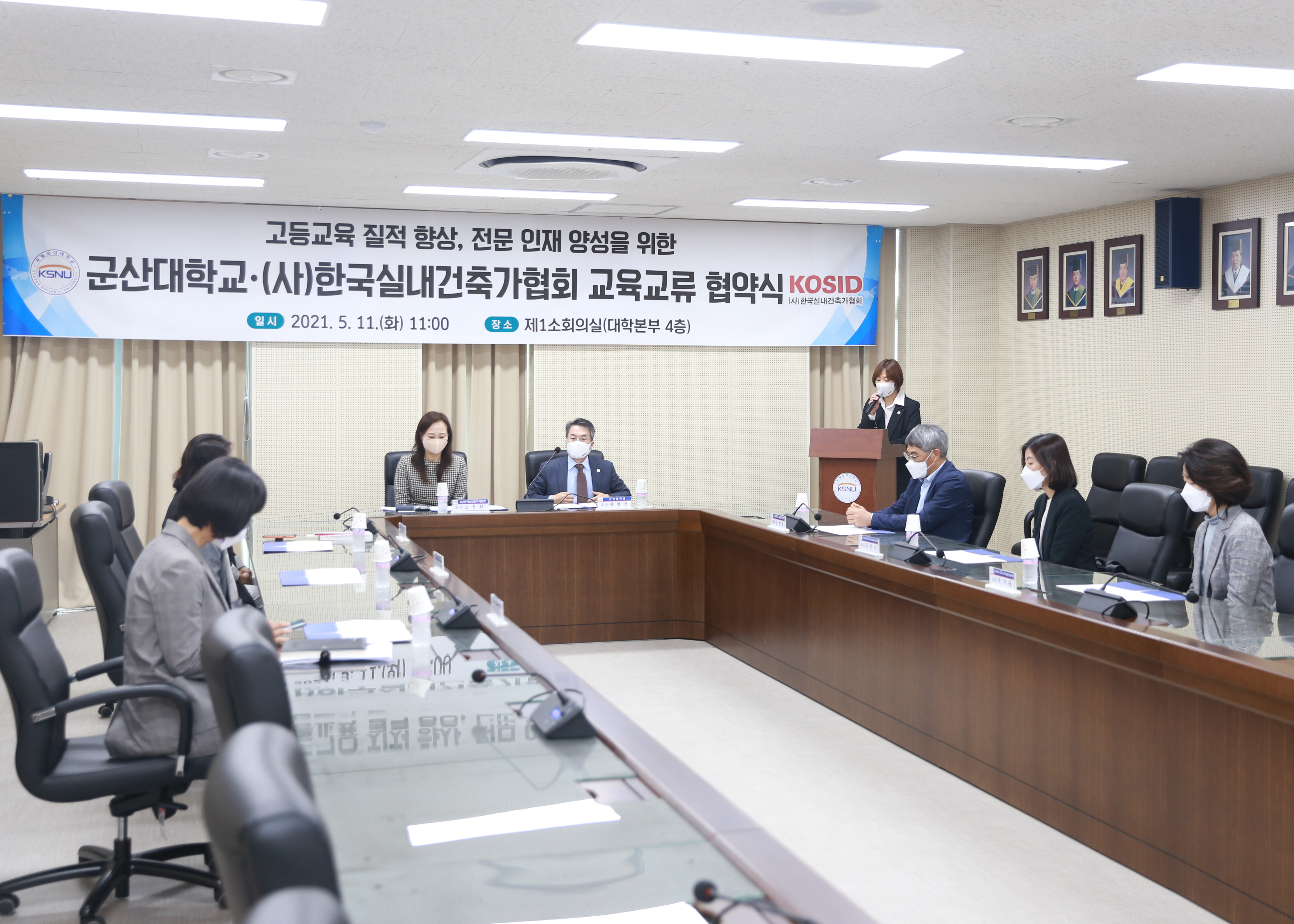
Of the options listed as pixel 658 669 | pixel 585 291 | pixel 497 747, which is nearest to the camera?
pixel 497 747

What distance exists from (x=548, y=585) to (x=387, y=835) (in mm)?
4544

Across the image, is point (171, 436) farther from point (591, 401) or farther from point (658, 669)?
point (658, 669)

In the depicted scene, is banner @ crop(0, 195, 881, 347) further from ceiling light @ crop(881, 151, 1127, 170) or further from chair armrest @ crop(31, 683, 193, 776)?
chair armrest @ crop(31, 683, 193, 776)

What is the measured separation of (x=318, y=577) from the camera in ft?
14.3

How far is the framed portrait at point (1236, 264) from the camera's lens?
6.61m

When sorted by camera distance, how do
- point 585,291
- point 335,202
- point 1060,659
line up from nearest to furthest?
point 1060,659 < point 335,202 < point 585,291

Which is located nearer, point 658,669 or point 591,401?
point 658,669

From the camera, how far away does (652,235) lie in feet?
27.2

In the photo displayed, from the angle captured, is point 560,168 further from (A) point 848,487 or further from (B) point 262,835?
(B) point 262,835

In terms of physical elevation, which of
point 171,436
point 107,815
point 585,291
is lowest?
point 107,815

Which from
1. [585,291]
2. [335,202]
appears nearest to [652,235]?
[585,291]

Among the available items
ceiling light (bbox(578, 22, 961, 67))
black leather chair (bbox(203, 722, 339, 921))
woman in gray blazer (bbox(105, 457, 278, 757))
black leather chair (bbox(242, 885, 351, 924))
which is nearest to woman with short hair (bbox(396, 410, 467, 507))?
ceiling light (bbox(578, 22, 961, 67))

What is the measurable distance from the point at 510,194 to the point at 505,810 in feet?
18.7

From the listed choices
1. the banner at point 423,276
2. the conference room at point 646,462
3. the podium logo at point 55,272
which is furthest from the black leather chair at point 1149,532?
the podium logo at point 55,272
